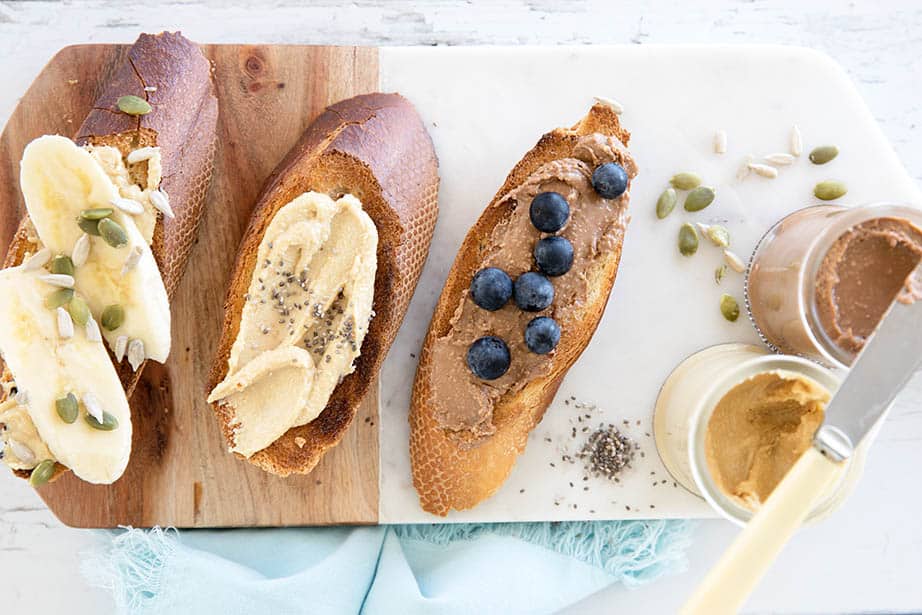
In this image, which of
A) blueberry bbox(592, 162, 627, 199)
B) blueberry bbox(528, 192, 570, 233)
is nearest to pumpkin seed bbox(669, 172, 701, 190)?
blueberry bbox(592, 162, 627, 199)

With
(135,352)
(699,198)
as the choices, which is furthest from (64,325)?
(699,198)

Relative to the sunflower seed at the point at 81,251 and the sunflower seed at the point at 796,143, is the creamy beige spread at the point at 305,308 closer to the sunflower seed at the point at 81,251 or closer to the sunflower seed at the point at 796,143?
the sunflower seed at the point at 81,251

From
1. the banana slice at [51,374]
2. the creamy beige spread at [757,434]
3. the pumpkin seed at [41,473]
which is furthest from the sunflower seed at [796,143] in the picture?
the pumpkin seed at [41,473]

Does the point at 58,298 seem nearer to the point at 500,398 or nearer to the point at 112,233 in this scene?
the point at 112,233

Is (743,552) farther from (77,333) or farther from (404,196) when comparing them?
(77,333)

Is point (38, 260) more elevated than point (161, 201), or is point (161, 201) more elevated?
point (161, 201)

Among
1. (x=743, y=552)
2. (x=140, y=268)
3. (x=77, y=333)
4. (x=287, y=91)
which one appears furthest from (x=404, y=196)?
(x=743, y=552)

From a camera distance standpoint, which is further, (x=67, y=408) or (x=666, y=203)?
(x=666, y=203)
